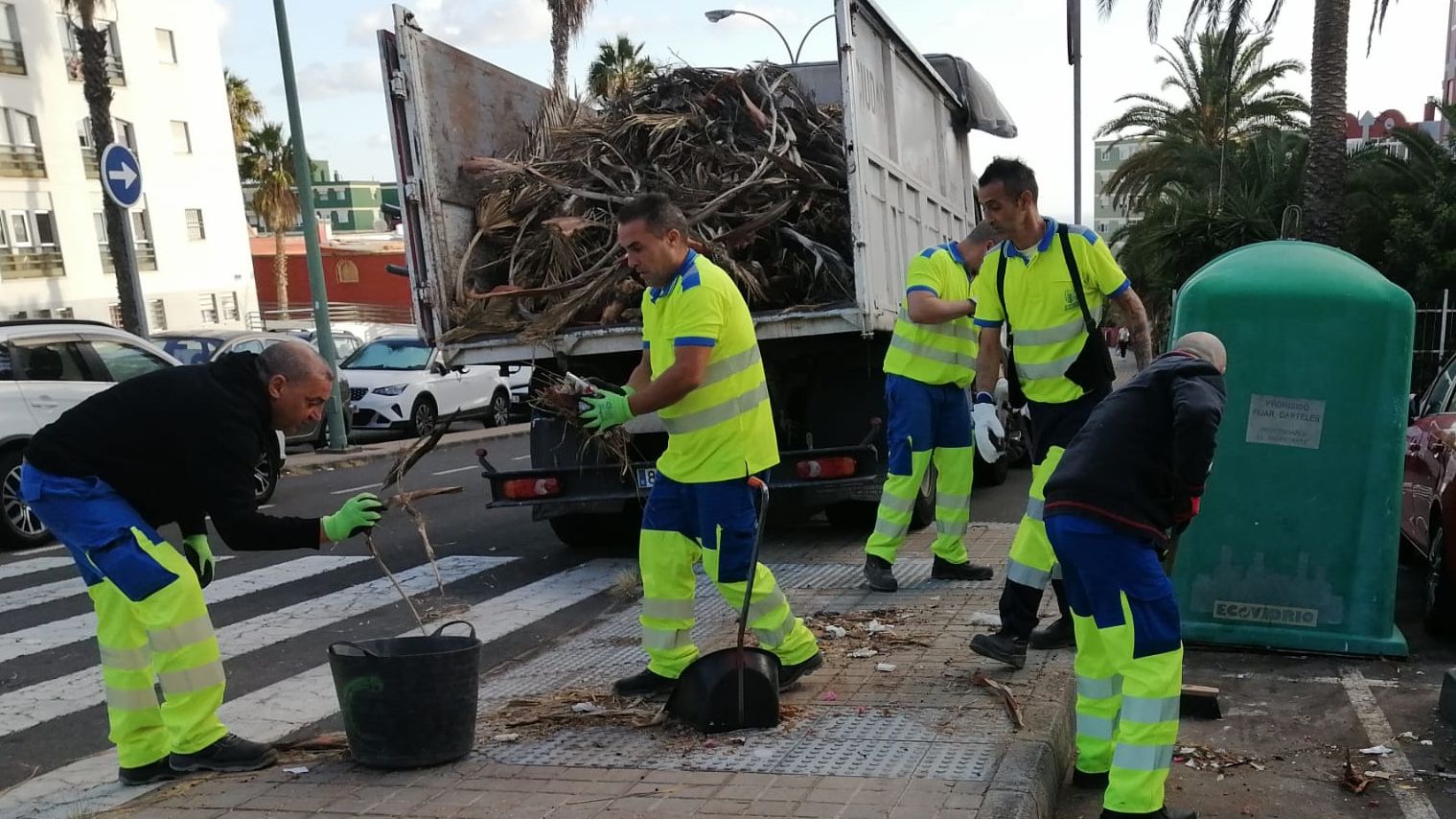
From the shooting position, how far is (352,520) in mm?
3775

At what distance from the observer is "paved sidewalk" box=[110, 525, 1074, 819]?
3508 millimetres

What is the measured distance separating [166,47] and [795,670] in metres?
36.0

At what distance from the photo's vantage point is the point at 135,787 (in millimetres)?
3924

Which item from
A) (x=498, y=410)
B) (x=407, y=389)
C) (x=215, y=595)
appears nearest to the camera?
(x=215, y=595)

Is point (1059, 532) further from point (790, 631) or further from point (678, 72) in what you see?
point (678, 72)

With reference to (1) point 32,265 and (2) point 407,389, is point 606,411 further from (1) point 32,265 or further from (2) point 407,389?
(1) point 32,265

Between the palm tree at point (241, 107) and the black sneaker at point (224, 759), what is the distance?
1588 inches

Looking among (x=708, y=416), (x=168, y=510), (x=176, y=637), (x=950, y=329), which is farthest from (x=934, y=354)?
(x=176, y=637)

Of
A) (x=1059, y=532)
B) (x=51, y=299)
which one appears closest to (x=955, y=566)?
(x=1059, y=532)

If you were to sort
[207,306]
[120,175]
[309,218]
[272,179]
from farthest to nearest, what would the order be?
1. [272,179]
2. [207,306]
3. [309,218]
4. [120,175]

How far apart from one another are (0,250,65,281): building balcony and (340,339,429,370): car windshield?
1614 cm

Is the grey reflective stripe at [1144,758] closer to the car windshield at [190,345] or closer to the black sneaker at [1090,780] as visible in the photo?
the black sneaker at [1090,780]

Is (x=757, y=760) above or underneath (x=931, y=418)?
underneath

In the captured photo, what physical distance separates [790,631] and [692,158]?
4.17 meters
